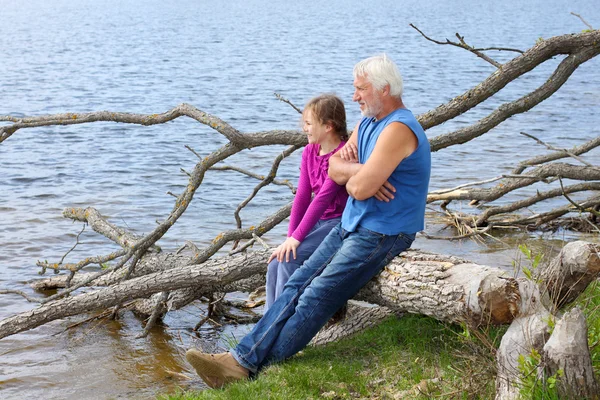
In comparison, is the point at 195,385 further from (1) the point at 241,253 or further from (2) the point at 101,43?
(2) the point at 101,43

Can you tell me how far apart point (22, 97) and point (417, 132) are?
15.7 m

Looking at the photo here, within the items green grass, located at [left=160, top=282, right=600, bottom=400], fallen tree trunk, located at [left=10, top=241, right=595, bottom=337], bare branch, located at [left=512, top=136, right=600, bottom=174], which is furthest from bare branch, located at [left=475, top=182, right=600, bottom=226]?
fallen tree trunk, located at [left=10, top=241, right=595, bottom=337]

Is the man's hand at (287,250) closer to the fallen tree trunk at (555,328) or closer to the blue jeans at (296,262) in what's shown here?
the blue jeans at (296,262)

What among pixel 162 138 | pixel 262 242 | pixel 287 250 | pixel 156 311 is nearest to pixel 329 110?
pixel 287 250

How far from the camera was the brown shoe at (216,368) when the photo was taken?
4.31m

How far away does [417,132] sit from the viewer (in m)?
4.24

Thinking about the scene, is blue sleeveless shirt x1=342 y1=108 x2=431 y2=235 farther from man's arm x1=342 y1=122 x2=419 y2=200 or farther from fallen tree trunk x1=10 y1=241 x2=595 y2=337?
fallen tree trunk x1=10 y1=241 x2=595 y2=337

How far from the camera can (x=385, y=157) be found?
416 centimetres

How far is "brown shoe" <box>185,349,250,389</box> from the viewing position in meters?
4.31

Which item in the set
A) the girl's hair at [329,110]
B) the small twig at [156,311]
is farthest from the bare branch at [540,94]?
the small twig at [156,311]

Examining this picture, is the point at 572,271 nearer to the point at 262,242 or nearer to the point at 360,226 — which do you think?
the point at 360,226

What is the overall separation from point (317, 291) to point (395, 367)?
1.96 feet

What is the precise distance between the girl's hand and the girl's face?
0.89 ft

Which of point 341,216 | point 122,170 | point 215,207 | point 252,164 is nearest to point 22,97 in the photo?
point 122,170
